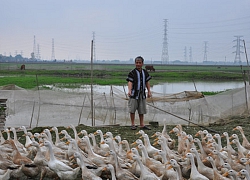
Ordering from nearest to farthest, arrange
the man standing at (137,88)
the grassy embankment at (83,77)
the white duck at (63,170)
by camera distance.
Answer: the white duck at (63,170) → the man standing at (137,88) → the grassy embankment at (83,77)

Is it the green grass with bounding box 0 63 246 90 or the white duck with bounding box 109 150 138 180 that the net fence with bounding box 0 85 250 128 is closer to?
the white duck with bounding box 109 150 138 180

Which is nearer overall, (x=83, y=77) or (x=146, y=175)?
(x=146, y=175)

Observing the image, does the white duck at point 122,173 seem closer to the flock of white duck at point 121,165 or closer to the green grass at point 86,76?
the flock of white duck at point 121,165

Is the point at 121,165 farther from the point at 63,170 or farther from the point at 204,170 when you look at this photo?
the point at 204,170

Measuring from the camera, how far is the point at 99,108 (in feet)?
39.7

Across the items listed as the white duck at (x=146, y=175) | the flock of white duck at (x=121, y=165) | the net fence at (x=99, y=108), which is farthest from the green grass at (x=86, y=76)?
the white duck at (x=146, y=175)

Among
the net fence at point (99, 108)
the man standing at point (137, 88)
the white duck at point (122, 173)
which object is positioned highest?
the man standing at point (137, 88)

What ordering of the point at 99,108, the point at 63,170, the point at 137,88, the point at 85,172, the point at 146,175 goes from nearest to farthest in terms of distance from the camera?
the point at 146,175 → the point at 85,172 → the point at 63,170 → the point at 137,88 → the point at 99,108

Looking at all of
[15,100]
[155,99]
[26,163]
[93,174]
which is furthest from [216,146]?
[15,100]

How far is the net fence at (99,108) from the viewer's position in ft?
37.3

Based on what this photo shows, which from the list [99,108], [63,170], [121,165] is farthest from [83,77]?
[63,170]

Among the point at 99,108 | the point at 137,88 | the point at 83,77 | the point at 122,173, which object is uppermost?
the point at 137,88

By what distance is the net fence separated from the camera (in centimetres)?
1138

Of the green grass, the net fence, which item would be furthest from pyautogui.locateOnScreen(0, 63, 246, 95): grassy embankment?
the net fence
